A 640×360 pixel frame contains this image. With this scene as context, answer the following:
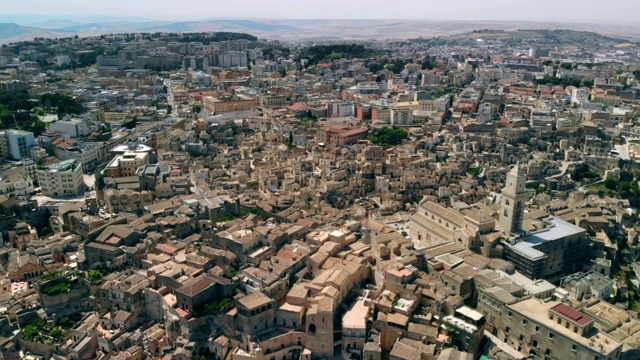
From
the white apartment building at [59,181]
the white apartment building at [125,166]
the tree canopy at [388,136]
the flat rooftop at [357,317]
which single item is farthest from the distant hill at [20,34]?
the flat rooftop at [357,317]

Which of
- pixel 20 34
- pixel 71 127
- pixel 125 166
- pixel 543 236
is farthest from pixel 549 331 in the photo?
pixel 20 34

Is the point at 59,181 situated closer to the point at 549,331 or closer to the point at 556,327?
the point at 549,331

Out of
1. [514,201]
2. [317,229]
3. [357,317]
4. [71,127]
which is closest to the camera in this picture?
[357,317]

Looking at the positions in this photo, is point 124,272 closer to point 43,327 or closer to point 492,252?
point 43,327

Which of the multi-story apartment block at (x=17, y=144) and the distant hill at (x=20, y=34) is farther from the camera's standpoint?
the distant hill at (x=20, y=34)

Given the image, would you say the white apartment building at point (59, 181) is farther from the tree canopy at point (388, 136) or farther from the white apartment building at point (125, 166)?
the tree canopy at point (388, 136)

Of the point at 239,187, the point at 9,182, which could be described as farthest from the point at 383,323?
the point at 9,182
